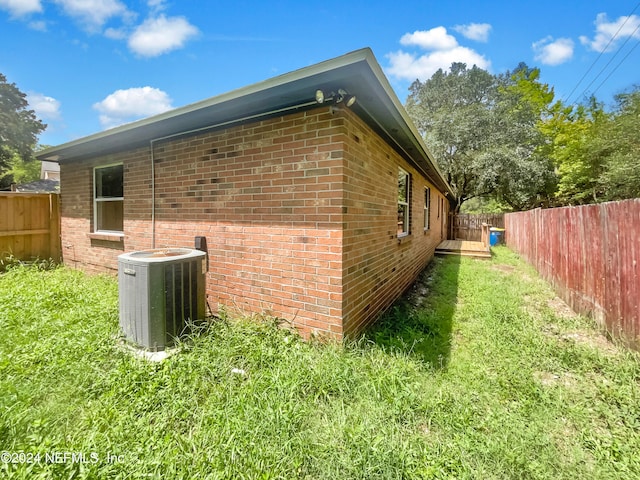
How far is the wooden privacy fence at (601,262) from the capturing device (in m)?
3.18

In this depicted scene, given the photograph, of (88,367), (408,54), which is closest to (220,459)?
(88,367)

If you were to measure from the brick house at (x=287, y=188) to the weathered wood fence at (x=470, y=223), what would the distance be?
1581cm

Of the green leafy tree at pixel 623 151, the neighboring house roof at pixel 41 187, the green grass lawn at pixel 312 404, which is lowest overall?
the green grass lawn at pixel 312 404

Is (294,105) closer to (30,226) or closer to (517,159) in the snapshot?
(30,226)

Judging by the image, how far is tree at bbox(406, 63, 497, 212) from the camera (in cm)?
1920

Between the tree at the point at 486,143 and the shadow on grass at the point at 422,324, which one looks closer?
the shadow on grass at the point at 422,324

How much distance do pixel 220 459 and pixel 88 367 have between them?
169 centimetres

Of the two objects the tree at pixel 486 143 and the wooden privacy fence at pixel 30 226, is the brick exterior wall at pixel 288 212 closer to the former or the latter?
the wooden privacy fence at pixel 30 226

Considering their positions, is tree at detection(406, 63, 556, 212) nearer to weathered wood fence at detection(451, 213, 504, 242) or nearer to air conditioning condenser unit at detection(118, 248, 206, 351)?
weathered wood fence at detection(451, 213, 504, 242)

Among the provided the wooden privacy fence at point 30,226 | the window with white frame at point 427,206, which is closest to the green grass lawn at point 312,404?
the wooden privacy fence at point 30,226

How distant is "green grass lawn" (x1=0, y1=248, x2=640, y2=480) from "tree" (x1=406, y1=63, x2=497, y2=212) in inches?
672

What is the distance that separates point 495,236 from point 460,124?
28.3 ft

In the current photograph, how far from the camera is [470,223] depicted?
19.3 metres

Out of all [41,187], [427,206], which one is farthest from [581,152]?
[41,187]
